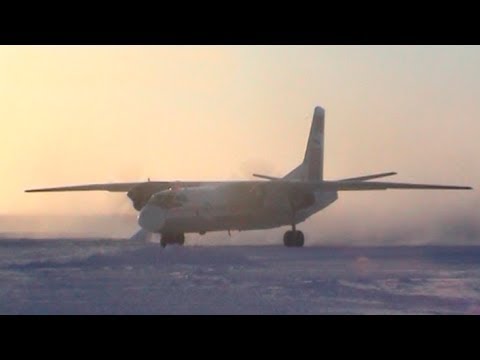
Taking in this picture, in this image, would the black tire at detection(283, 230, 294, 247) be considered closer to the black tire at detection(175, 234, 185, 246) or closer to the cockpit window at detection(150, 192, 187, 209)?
the black tire at detection(175, 234, 185, 246)

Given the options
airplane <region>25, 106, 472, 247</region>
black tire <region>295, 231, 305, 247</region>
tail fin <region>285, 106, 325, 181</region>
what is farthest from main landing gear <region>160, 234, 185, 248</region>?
tail fin <region>285, 106, 325, 181</region>

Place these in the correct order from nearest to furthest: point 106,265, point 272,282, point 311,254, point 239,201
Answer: point 272,282
point 106,265
point 311,254
point 239,201

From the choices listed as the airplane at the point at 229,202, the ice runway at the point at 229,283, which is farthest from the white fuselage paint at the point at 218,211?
the ice runway at the point at 229,283

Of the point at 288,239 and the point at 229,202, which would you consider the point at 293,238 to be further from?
the point at 229,202

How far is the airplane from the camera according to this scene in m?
39.5

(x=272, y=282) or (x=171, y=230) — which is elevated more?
(x=171, y=230)

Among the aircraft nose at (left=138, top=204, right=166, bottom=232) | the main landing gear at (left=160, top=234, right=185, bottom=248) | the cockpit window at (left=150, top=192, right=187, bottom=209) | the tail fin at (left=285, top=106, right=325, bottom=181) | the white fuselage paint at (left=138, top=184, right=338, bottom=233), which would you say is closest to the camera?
the aircraft nose at (left=138, top=204, right=166, bottom=232)

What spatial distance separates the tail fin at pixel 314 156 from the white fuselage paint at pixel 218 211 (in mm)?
3668

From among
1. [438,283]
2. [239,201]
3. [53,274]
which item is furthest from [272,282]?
[239,201]

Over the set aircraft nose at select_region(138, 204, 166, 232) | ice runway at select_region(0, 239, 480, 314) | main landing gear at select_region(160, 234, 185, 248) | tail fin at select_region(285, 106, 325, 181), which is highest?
tail fin at select_region(285, 106, 325, 181)

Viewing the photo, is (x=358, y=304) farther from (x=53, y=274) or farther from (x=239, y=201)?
(x=239, y=201)

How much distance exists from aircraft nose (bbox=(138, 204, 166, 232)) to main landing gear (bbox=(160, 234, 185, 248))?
170 centimetres
